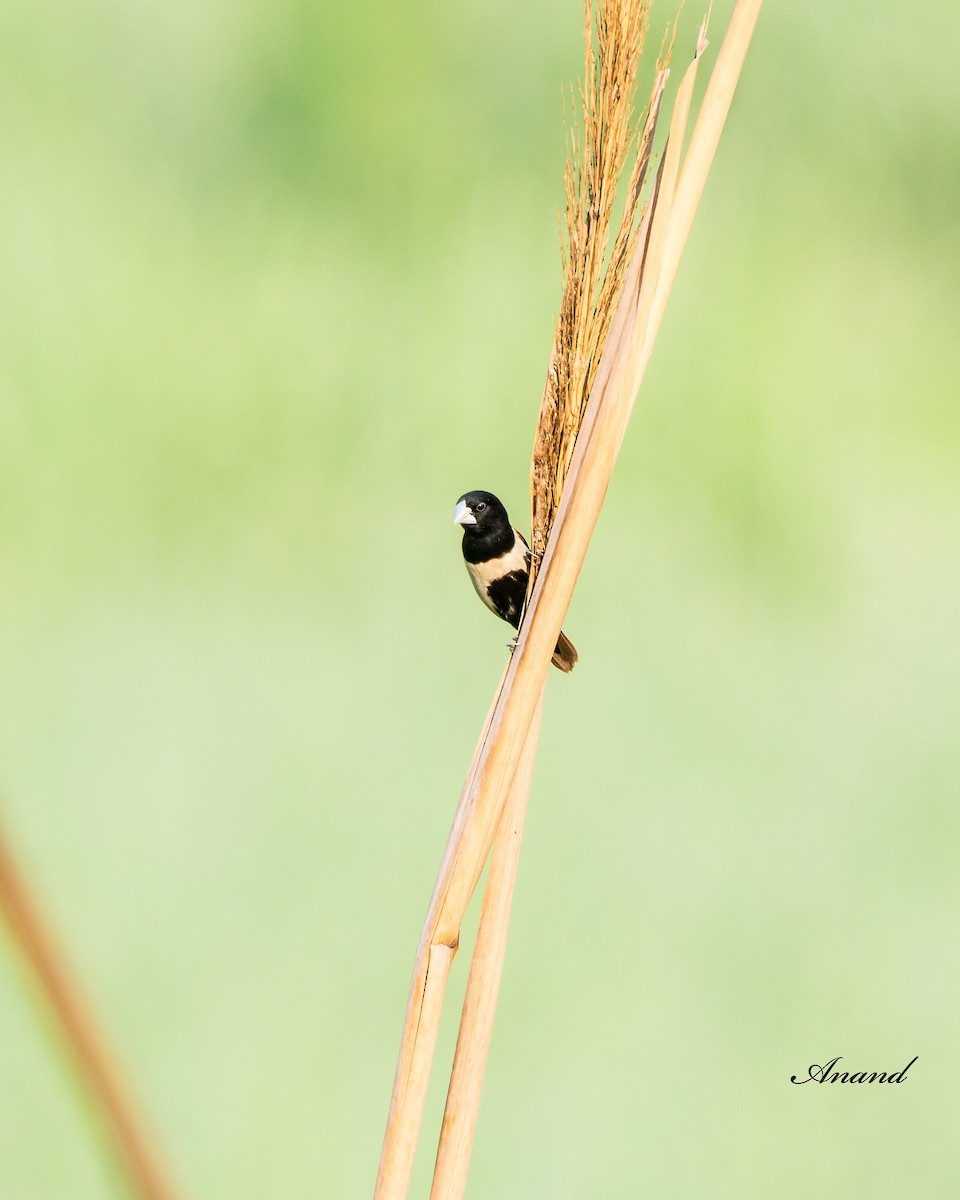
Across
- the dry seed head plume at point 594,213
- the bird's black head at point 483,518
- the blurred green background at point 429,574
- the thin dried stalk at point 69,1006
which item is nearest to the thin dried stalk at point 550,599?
the dry seed head plume at point 594,213

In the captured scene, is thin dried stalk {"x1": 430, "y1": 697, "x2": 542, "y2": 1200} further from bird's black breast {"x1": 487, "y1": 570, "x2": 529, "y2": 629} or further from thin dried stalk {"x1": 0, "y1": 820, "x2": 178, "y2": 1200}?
bird's black breast {"x1": 487, "y1": 570, "x2": 529, "y2": 629}

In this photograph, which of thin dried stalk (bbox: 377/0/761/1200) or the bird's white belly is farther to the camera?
the bird's white belly

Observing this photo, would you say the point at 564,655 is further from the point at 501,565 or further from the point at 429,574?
the point at 429,574

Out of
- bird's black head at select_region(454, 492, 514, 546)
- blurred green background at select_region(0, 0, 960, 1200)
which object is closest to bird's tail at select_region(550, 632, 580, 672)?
bird's black head at select_region(454, 492, 514, 546)

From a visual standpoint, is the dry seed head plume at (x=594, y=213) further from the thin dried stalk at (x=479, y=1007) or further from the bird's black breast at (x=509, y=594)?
the bird's black breast at (x=509, y=594)

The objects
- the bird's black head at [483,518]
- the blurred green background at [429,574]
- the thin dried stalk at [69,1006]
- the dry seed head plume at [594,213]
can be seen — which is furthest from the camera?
the blurred green background at [429,574]

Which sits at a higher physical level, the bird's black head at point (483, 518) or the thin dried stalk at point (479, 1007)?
the bird's black head at point (483, 518)
